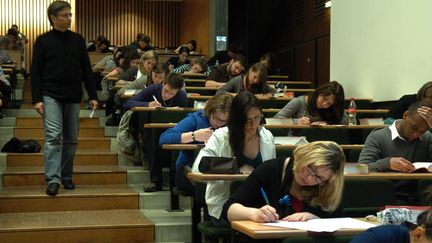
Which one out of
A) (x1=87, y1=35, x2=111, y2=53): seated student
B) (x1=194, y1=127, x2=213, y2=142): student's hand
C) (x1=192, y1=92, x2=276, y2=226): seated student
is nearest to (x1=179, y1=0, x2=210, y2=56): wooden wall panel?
(x1=87, y1=35, x2=111, y2=53): seated student

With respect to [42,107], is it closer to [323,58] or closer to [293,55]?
[323,58]

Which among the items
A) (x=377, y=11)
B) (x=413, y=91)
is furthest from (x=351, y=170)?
(x=377, y=11)

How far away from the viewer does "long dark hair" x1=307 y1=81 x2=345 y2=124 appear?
536 centimetres

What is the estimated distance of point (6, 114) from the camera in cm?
794

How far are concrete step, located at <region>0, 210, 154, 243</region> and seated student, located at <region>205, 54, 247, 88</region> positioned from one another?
346 cm

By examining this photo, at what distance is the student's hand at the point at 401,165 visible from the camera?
12.1 ft

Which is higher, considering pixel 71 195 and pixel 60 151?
pixel 60 151

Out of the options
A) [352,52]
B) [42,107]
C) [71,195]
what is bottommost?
[71,195]

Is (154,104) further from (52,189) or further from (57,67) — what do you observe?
(52,189)

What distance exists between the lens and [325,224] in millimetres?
2498

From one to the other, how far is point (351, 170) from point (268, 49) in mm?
9511

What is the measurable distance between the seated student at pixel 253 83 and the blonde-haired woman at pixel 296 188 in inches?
144

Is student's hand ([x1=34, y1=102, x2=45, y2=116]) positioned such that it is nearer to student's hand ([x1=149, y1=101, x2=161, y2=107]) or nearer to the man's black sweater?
the man's black sweater

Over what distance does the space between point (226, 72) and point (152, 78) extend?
81.9 inches
